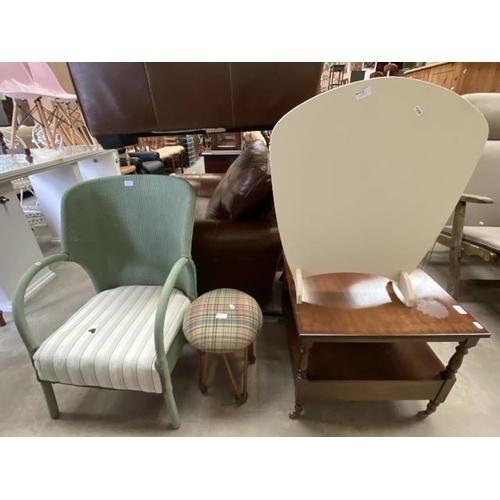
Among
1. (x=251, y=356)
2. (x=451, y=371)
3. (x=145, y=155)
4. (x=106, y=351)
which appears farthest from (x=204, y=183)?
(x=145, y=155)

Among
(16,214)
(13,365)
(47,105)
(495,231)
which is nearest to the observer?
(13,365)

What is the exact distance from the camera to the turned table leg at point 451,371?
2.91ft

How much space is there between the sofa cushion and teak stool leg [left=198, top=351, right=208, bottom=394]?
2.52 feet

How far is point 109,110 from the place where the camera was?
0.78 m

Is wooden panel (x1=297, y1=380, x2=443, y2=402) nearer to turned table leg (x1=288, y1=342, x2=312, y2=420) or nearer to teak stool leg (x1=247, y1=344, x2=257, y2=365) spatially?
turned table leg (x1=288, y1=342, x2=312, y2=420)

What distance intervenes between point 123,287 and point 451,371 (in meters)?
1.55

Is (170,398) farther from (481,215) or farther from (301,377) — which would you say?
(481,215)

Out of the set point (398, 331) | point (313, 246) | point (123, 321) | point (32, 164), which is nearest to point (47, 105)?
point (32, 164)

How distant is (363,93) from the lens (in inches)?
25.0

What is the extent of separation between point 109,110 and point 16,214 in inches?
66.0

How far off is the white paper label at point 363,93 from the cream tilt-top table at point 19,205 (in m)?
2.03

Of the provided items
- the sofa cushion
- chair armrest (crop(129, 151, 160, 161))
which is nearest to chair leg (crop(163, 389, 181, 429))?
the sofa cushion

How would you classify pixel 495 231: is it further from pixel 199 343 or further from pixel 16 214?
pixel 16 214

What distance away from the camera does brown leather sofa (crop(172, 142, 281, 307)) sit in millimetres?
1373
